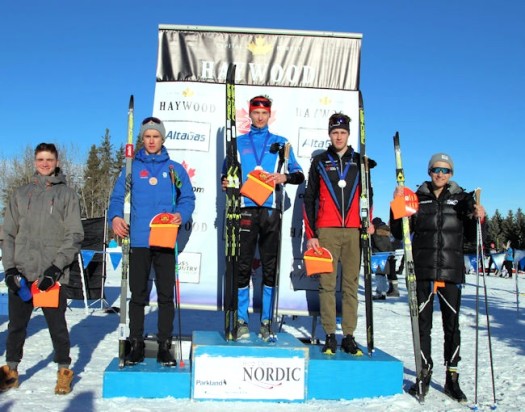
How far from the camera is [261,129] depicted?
4852 millimetres

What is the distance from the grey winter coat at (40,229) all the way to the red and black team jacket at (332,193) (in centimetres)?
201

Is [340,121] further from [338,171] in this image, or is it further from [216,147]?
[216,147]

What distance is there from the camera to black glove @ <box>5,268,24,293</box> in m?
3.86

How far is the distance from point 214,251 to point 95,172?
52.7 meters

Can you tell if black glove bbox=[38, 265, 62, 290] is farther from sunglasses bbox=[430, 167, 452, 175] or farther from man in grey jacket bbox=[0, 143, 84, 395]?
sunglasses bbox=[430, 167, 452, 175]

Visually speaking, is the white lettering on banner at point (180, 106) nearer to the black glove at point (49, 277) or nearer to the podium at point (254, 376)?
the black glove at point (49, 277)

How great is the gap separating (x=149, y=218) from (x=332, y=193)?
64.6 inches

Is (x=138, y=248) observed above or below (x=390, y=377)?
above

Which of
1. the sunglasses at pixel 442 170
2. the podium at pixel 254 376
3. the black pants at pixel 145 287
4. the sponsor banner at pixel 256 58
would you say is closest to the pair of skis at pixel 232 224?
the podium at pixel 254 376

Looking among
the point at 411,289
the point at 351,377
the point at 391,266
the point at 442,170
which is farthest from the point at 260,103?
the point at 391,266

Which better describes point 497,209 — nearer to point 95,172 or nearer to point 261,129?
point 95,172

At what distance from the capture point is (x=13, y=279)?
12.7 feet

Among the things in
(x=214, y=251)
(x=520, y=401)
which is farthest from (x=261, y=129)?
(x=520, y=401)

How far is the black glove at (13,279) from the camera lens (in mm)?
3863
